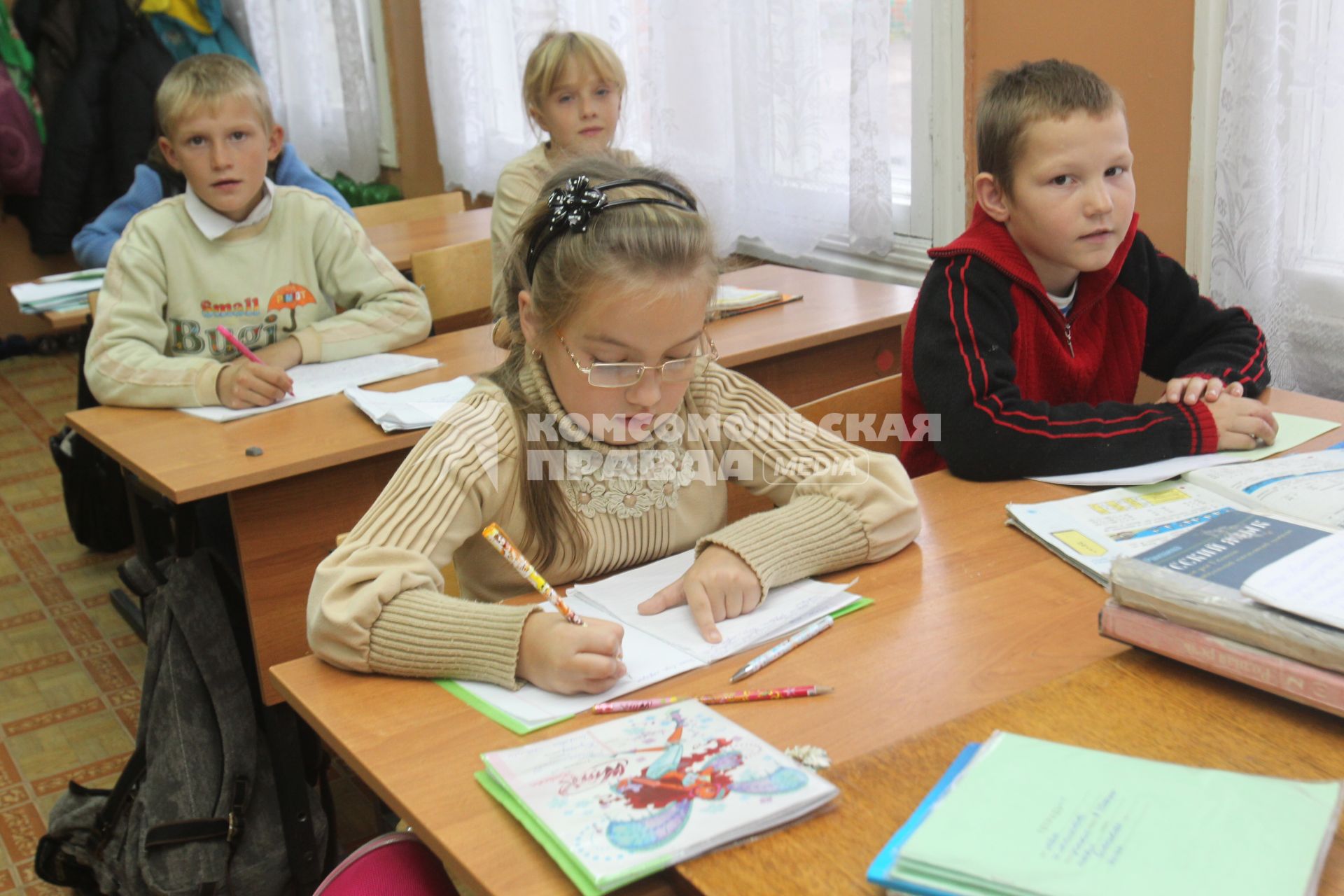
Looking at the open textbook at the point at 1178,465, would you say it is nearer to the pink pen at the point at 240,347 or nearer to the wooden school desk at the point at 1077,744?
the wooden school desk at the point at 1077,744

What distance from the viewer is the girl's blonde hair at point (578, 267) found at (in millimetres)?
1245

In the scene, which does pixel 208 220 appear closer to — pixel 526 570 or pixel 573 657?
pixel 526 570

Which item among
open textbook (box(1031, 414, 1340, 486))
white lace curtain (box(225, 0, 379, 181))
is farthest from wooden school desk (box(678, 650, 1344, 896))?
white lace curtain (box(225, 0, 379, 181))

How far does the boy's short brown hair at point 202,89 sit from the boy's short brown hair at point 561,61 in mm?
656

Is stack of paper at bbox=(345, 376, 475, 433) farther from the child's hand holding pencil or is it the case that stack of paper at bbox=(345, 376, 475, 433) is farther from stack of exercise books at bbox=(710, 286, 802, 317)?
the child's hand holding pencil

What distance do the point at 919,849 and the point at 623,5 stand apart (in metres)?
3.25

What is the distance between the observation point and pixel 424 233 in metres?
3.39

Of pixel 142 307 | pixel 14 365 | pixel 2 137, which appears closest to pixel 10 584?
pixel 142 307

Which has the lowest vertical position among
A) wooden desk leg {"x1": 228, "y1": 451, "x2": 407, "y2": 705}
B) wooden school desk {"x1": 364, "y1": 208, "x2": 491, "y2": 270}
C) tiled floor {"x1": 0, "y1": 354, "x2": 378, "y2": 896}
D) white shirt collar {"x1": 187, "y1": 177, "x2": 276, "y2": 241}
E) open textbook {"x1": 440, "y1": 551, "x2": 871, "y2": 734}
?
tiled floor {"x1": 0, "y1": 354, "x2": 378, "y2": 896}

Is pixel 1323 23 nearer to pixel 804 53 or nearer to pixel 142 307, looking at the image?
pixel 804 53

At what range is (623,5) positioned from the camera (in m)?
3.58

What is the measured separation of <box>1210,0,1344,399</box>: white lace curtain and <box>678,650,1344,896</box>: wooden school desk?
1192 mm

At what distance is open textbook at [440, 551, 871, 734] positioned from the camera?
40.5 inches

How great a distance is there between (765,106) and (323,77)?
3.17 metres
